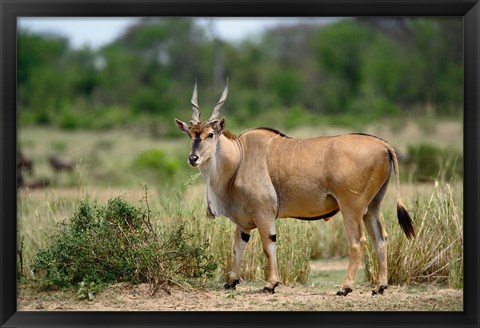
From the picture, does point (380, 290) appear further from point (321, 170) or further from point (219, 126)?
point (219, 126)

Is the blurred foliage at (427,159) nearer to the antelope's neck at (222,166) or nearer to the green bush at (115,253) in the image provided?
the antelope's neck at (222,166)

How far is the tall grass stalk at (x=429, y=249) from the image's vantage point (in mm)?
11484

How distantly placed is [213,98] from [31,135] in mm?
10520

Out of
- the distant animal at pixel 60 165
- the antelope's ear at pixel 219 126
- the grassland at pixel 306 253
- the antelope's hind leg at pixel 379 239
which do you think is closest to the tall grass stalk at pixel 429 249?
the grassland at pixel 306 253

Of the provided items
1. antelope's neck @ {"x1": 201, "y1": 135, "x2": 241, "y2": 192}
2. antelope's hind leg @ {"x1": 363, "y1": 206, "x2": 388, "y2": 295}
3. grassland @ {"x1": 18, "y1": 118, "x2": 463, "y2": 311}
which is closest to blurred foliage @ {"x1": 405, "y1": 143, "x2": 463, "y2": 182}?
grassland @ {"x1": 18, "y1": 118, "x2": 463, "y2": 311}

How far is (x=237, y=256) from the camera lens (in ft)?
36.2

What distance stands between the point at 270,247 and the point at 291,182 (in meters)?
0.77

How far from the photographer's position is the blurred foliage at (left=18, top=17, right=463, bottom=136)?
Answer: 39803 mm

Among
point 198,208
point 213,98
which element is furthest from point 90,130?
point 198,208

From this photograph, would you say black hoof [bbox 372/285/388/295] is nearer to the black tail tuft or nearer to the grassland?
the grassland

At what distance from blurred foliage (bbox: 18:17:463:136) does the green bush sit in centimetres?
2400

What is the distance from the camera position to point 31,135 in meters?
36.2

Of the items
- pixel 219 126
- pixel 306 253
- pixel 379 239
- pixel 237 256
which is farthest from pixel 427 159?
pixel 219 126

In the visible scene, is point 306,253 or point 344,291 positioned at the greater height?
point 306,253
